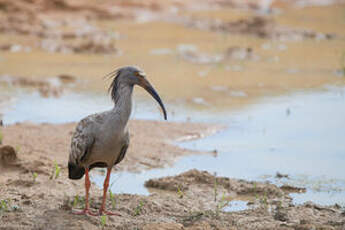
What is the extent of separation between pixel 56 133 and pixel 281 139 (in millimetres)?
3078

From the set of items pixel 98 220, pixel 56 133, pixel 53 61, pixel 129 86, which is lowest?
pixel 98 220

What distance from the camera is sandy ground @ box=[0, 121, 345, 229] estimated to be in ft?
17.8

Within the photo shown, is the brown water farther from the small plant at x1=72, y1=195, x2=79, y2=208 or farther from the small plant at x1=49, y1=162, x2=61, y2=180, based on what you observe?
the small plant at x1=72, y1=195, x2=79, y2=208

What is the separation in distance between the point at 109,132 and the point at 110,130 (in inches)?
0.8

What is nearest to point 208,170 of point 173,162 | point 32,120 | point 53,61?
point 173,162

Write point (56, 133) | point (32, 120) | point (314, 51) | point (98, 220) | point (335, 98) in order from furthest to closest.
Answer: point (314, 51)
point (335, 98)
point (32, 120)
point (56, 133)
point (98, 220)

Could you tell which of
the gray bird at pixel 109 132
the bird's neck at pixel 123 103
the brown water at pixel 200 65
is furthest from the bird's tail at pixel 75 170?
the brown water at pixel 200 65

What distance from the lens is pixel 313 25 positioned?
62.5 feet

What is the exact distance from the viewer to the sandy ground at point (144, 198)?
544 centimetres

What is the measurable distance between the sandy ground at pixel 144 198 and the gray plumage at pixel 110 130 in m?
0.53

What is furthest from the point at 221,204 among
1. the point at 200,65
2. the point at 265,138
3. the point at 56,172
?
the point at 200,65

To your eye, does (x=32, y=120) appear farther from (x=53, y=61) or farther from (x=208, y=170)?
(x=53, y=61)

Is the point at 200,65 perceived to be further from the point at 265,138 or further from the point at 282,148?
the point at 282,148

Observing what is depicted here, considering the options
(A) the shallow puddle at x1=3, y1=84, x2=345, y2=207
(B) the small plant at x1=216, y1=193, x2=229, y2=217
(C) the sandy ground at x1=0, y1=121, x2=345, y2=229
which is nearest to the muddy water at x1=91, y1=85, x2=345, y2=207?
(A) the shallow puddle at x1=3, y1=84, x2=345, y2=207
